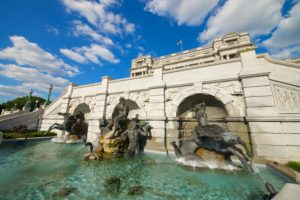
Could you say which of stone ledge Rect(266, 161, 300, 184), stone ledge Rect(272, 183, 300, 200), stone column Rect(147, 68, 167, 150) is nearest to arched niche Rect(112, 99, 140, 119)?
stone column Rect(147, 68, 167, 150)

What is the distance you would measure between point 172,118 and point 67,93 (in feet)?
46.8

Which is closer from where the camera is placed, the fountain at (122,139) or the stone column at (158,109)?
the fountain at (122,139)

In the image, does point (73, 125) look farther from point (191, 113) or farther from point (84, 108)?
point (191, 113)

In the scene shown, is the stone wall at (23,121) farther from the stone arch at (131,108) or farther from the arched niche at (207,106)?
the arched niche at (207,106)

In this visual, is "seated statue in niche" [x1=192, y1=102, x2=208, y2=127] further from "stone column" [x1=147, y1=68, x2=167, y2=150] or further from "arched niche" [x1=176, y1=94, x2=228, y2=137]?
"stone column" [x1=147, y1=68, x2=167, y2=150]

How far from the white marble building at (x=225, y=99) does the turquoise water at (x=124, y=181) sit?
7.63 feet

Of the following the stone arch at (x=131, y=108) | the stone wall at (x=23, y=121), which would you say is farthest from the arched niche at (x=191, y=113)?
the stone wall at (x=23, y=121)

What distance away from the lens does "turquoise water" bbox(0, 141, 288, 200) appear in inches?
151

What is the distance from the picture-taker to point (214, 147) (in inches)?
261

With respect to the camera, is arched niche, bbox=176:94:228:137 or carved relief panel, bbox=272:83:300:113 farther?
arched niche, bbox=176:94:228:137

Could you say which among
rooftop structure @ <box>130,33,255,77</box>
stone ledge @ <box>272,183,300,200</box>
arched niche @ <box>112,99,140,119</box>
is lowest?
stone ledge @ <box>272,183,300,200</box>

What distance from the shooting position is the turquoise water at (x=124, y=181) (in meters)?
3.84

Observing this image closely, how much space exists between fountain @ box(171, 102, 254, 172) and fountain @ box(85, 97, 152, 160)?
10.1 ft

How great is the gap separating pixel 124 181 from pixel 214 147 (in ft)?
15.1
